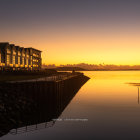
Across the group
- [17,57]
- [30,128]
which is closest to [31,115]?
[30,128]

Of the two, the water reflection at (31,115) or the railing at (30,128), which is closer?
the railing at (30,128)

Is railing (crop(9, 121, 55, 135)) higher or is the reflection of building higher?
the reflection of building

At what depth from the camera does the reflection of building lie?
79.6m

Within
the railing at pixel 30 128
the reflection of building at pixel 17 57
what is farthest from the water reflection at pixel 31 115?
the reflection of building at pixel 17 57

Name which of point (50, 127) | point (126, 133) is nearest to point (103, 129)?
point (126, 133)

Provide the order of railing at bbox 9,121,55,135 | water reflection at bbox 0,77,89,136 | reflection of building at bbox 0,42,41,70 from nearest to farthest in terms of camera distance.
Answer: railing at bbox 9,121,55,135, water reflection at bbox 0,77,89,136, reflection of building at bbox 0,42,41,70

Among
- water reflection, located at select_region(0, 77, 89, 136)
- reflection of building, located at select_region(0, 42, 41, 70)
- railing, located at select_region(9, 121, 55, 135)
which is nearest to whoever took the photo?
railing, located at select_region(9, 121, 55, 135)

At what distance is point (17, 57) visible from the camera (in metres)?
93.4

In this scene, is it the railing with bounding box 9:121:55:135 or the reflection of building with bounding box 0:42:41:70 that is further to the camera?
the reflection of building with bounding box 0:42:41:70

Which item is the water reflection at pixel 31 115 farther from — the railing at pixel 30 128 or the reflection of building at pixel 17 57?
the reflection of building at pixel 17 57

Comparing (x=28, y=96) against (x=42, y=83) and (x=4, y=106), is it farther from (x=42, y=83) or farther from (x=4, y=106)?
(x=4, y=106)

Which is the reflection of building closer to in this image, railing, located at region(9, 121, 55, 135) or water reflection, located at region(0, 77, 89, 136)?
water reflection, located at region(0, 77, 89, 136)

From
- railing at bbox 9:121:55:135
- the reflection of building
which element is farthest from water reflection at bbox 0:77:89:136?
the reflection of building

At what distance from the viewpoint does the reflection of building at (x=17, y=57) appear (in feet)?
261
